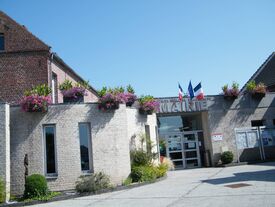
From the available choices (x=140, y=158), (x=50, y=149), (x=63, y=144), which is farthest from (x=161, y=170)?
(x=50, y=149)

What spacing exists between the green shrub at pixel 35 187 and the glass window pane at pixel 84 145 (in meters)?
2.23

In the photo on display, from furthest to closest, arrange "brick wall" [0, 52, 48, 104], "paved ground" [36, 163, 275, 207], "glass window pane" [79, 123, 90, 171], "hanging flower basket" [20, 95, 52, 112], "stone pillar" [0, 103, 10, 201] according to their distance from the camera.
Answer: "brick wall" [0, 52, 48, 104], "glass window pane" [79, 123, 90, 171], "hanging flower basket" [20, 95, 52, 112], "stone pillar" [0, 103, 10, 201], "paved ground" [36, 163, 275, 207]

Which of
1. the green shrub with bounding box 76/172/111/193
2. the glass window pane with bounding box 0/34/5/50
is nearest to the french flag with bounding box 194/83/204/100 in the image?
the green shrub with bounding box 76/172/111/193

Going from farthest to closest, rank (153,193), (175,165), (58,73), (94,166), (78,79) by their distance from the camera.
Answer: (78,79) < (175,165) < (58,73) < (94,166) < (153,193)

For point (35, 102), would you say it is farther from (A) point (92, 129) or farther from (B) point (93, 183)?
(B) point (93, 183)

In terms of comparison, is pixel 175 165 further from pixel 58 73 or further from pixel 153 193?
pixel 153 193

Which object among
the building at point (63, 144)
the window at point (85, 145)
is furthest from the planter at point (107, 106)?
the window at point (85, 145)

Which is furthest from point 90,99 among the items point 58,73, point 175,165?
point 175,165

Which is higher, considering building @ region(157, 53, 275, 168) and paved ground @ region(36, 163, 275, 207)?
building @ region(157, 53, 275, 168)

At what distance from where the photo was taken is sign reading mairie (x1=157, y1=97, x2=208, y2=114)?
23219 mm

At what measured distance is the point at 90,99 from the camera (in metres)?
29.2

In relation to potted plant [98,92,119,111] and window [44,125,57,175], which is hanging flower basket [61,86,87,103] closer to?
potted plant [98,92,119,111]

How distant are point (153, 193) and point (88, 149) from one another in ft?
14.3

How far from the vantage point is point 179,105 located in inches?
920
